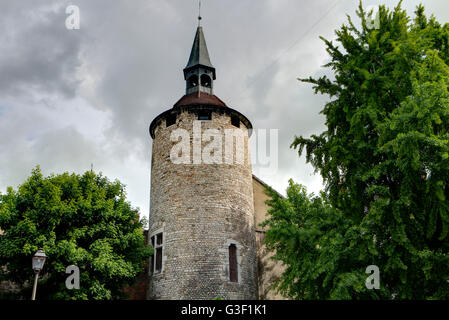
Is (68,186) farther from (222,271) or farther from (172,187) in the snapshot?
(222,271)

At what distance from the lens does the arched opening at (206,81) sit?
22.6 m

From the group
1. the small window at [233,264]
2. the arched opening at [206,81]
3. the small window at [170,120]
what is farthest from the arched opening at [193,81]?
the small window at [233,264]

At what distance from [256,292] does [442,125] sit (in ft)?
40.1

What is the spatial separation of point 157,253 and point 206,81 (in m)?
10.2

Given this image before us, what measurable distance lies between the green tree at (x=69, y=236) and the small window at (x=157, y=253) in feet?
4.23

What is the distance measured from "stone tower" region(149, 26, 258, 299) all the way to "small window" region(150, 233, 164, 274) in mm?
44

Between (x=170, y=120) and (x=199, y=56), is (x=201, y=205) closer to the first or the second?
(x=170, y=120)

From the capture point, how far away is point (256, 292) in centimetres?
1792

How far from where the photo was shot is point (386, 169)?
8.44 m

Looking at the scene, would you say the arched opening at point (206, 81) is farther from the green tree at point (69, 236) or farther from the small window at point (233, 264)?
the small window at point (233, 264)

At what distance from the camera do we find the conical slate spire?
74.7 feet

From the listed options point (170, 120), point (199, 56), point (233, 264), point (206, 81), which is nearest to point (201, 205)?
point (233, 264)
